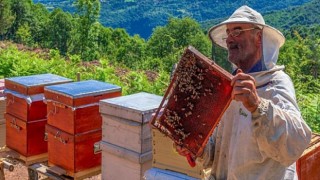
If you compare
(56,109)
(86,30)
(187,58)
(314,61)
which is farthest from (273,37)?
(86,30)

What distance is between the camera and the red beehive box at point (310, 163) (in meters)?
3.57

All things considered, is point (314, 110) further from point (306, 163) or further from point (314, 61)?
point (314, 61)

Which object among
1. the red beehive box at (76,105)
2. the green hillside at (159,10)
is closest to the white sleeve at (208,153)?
the red beehive box at (76,105)

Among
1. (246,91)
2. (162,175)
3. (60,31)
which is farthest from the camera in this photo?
(60,31)

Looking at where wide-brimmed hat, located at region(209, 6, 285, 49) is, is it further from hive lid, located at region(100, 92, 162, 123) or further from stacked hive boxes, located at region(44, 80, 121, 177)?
stacked hive boxes, located at region(44, 80, 121, 177)

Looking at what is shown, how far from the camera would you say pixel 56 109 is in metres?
4.17

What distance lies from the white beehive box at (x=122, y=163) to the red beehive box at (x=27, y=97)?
97cm

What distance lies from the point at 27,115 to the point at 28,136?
22 centimetres

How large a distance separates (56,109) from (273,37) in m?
2.58

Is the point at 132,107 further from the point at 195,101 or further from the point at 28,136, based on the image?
the point at 195,101

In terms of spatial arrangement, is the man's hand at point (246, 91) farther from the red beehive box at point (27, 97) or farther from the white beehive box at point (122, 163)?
the red beehive box at point (27, 97)

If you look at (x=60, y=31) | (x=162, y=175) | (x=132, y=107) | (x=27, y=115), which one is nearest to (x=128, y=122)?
(x=132, y=107)

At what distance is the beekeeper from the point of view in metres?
1.84

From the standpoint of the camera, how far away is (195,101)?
6.81ft
